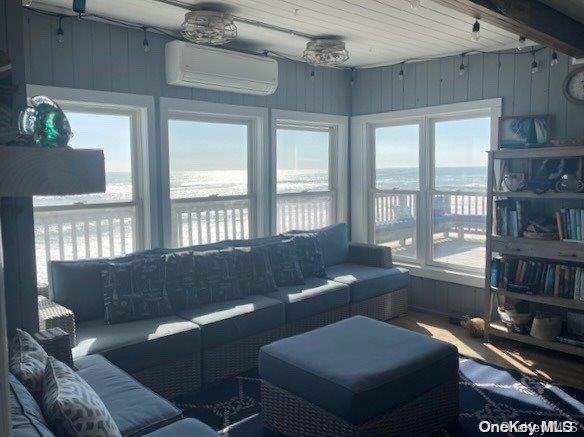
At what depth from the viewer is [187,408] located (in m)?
2.97

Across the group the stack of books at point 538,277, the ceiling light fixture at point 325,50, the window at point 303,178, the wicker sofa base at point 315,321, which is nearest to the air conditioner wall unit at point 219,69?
the ceiling light fixture at point 325,50

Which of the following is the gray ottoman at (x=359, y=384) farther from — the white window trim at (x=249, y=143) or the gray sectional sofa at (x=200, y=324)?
the white window trim at (x=249, y=143)

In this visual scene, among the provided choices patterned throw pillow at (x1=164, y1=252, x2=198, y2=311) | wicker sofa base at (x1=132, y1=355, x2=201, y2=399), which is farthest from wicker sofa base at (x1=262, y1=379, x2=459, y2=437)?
patterned throw pillow at (x1=164, y1=252, x2=198, y2=311)

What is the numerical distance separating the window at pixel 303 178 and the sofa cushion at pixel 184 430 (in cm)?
310

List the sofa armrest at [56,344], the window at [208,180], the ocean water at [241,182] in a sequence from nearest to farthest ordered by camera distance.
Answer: the sofa armrest at [56,344] → the ocean water at [241,182] → the window at [208,180]

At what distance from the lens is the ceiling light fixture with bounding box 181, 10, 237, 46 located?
3186mm

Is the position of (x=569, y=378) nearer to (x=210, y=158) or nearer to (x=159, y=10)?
(x=210, y=158)

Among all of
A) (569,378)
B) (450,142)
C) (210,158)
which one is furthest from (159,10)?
(569,378)

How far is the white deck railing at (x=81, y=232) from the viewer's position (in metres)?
3.44

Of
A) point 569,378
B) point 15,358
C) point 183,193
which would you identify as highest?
point 183,193

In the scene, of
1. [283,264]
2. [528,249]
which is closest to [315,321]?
[283,264]

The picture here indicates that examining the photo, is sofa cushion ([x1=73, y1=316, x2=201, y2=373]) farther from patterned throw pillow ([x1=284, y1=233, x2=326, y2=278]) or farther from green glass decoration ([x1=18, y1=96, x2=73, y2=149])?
green glass decoration ([x1=18, y1=96, x2=73, y2=149])

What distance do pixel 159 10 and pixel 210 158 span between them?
1.40 meters

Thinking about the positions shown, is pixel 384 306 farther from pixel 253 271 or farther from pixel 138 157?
pixel 138 157
